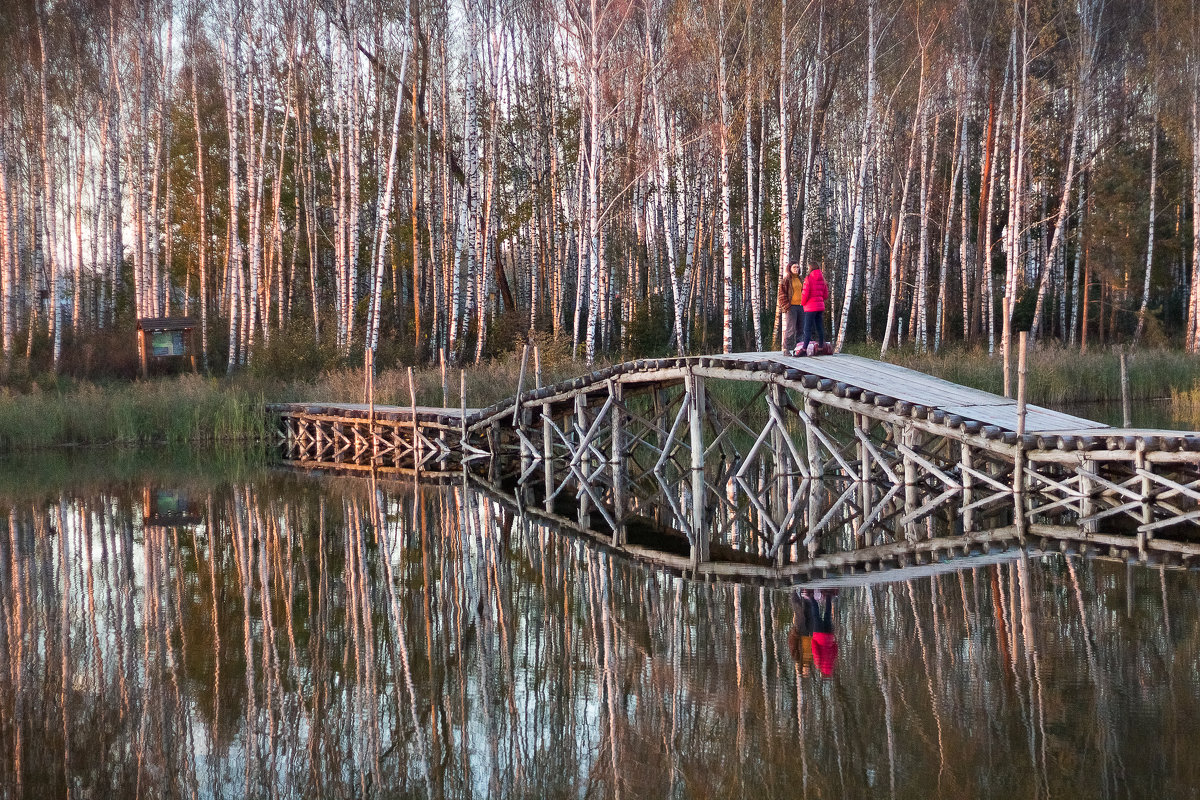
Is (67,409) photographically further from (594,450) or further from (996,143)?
(996,143)

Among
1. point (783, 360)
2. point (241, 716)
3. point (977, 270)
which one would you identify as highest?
point (977, 270)

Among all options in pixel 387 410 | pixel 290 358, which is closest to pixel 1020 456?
pixel 387 410

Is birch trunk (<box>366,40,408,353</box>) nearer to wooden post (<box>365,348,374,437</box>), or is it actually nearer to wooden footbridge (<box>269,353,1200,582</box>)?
wooden post (<box>365,348,374,437</box>)

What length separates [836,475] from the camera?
16.4 m

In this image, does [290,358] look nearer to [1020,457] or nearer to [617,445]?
[617,445]

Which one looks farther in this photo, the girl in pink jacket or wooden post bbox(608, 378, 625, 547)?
wooden post bbox(608, 378, 625, 547)

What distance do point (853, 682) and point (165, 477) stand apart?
13932 millimetres

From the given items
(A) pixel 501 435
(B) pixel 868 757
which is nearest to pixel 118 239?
(A) pixel 501 435

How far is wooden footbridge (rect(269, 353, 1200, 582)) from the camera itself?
10875 mm

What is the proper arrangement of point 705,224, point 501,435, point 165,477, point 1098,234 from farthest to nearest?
point 705,224
point 1098,234
point 501,435
point 165,477

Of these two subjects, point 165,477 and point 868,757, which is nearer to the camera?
point 868,757

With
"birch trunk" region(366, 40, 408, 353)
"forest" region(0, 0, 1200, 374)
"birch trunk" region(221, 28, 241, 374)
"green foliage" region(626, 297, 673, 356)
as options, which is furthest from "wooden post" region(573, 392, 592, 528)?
"birch trunk" region(221, 28, 241, 374)

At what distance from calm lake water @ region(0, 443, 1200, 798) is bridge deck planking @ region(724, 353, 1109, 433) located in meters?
3.38

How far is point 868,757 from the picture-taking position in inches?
209
